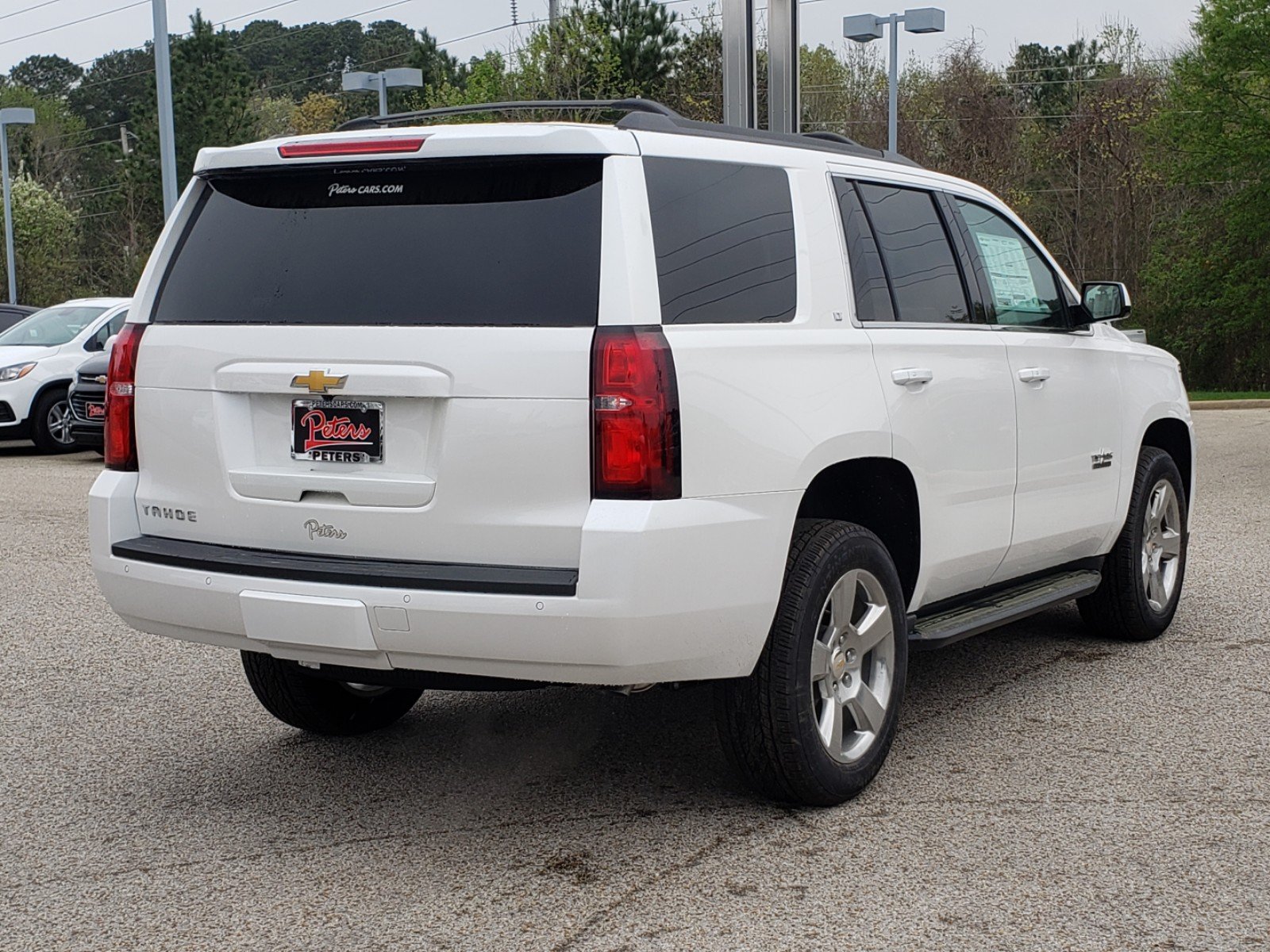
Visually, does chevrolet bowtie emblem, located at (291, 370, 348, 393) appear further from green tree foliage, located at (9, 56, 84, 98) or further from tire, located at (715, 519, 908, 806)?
green tree foliage, located at (9, 56, 84, 98)

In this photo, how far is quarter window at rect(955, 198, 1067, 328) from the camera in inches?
227

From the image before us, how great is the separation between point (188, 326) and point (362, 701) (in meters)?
1.65

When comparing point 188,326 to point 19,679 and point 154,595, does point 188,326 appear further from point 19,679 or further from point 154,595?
point 19,679

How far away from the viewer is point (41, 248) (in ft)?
188

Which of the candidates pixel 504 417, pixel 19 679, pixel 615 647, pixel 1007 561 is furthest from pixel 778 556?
pixel 19 679

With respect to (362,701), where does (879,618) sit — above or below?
above

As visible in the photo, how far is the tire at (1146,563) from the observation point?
21.6 feet

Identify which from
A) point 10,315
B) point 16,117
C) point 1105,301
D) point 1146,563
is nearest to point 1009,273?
point 1105,301

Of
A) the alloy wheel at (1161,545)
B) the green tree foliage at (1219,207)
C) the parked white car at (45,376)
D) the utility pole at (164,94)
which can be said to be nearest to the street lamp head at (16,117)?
the utility pole at (164,94)

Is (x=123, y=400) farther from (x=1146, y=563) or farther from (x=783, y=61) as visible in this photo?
(x=783, y=61)

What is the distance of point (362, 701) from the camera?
18.1ft

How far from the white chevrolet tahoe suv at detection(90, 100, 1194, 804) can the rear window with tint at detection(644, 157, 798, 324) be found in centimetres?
1

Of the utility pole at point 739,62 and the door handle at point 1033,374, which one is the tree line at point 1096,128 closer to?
the utility pole at point 739,62

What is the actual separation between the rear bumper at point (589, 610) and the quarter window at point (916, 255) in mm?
1191
